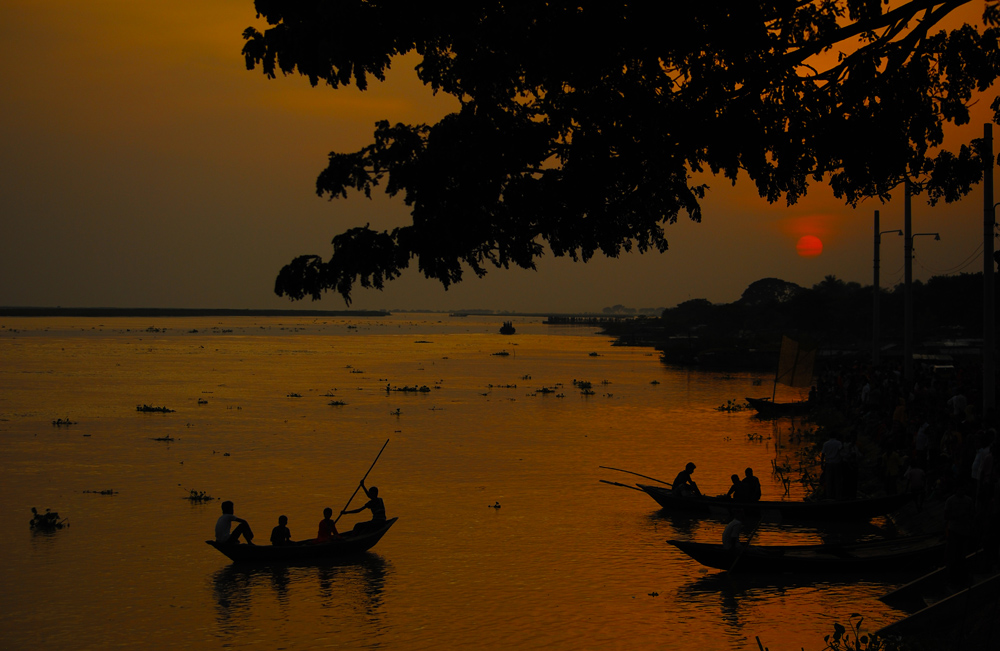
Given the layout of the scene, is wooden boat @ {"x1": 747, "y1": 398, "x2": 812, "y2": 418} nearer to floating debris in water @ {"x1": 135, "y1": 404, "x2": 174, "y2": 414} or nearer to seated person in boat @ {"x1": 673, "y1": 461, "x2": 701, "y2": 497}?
seated person in boat @ {"x1": 673, "y1": 461, "x2": 701, "y2": 497}

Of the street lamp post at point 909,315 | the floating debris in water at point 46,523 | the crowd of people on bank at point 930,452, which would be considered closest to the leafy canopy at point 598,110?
the crowd of people on bank at point 930,452

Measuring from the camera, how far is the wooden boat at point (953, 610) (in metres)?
10.5

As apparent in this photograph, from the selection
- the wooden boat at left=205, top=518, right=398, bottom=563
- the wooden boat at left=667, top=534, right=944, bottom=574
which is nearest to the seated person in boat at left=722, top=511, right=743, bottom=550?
the wooden boat at left=667, top=534, right=944, bottom=574

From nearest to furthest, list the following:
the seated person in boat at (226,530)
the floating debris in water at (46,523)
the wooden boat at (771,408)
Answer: the seated person in boat at (226,530) → the floating debris in water at (46,523) → the wooden boat at (771,408)

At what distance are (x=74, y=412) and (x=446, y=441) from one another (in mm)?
20964

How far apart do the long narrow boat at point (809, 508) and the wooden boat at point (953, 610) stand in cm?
875

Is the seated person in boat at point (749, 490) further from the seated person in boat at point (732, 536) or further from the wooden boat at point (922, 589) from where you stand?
the wooden boat at point (922, 589)

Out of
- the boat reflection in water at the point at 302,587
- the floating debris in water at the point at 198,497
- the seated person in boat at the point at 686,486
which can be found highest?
the seated person in boat at the point at 686,486

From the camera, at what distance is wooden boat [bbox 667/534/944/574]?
51.8 ft

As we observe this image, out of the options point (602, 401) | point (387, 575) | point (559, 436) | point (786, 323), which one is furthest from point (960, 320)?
point (387, 575)

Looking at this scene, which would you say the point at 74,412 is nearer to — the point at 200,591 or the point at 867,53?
the point at 200,591

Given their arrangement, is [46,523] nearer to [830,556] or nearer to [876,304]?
[830,556]

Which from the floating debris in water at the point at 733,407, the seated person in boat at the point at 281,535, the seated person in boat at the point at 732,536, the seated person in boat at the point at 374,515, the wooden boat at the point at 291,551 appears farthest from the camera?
the floating debris in water at the point at 733,407

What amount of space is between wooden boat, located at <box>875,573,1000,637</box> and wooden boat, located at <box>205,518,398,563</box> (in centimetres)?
1071
